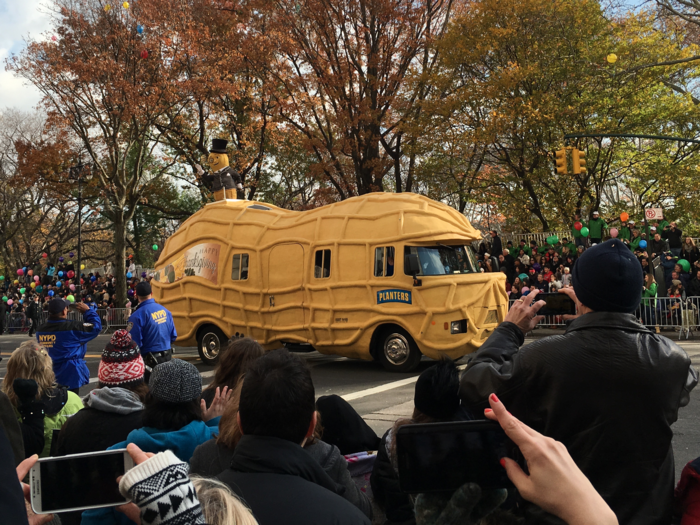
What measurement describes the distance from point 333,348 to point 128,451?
1187 centimetres

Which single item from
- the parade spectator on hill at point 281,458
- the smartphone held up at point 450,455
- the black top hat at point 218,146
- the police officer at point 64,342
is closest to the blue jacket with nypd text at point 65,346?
the police officer at point 64,342

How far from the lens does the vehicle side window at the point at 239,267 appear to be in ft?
47.6

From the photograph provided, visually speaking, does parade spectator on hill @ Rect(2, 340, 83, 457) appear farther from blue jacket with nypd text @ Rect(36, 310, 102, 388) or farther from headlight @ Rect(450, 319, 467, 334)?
headlight @ Rect(450, 319, 467, 334)

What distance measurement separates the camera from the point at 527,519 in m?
2.12

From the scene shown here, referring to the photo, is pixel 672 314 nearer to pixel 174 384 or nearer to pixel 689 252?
pixel 689 252

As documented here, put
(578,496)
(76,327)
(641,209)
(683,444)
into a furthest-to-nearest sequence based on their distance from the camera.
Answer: (641,209)
(76,327)
(683,444)
(578,496)

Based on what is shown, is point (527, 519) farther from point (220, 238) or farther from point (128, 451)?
point (220, 238)

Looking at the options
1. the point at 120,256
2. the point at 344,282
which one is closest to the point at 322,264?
the point at 344,282

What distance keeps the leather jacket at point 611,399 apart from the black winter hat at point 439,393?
2.35ft

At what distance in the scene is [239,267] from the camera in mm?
14609

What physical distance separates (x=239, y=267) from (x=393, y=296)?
12.9ft

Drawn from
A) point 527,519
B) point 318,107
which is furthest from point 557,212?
point 527,519

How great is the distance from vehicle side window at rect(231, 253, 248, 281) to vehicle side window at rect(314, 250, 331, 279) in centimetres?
192

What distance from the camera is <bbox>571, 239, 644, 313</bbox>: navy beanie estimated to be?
7.31ft
